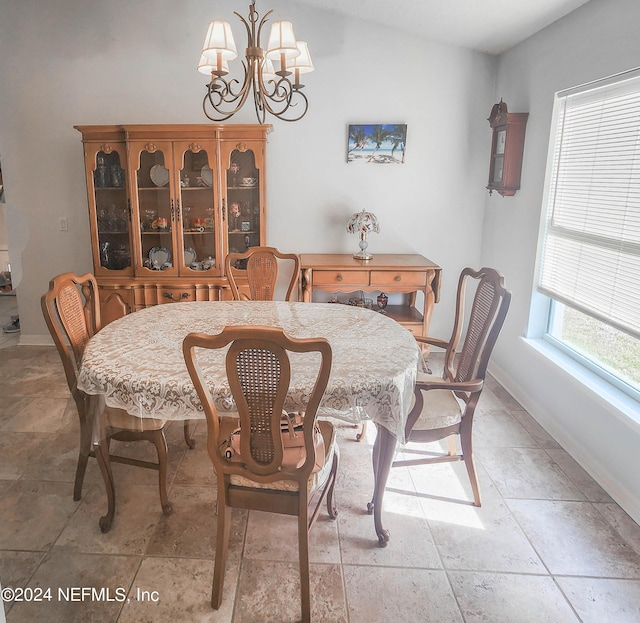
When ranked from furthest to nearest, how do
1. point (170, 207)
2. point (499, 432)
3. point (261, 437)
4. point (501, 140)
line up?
point (170, 207) < point (501, 140) < point (499, 432) < point (261, 437)

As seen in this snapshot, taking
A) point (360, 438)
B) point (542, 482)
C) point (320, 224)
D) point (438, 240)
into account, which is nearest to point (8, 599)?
point (360, 438)

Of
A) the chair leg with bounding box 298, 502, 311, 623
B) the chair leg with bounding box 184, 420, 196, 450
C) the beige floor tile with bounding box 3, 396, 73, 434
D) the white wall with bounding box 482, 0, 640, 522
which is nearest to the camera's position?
the chair leg with bounding box 298, 502, 311, 623

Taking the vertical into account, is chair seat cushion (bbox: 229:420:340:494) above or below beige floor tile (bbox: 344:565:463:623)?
above

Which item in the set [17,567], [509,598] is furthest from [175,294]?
[509,598]

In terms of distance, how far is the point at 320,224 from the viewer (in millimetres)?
4113

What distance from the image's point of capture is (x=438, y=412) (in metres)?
2.20

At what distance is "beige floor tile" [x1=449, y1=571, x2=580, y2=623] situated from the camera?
172 cm

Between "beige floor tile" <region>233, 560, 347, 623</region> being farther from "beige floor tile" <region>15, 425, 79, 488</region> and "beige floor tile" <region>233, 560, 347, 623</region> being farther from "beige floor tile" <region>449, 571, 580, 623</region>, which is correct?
"beige floor tile" <region>15, 425, 79, 488</region>

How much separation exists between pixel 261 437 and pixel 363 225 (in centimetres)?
254

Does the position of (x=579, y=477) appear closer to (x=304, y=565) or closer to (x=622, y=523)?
(x=622, y=523)

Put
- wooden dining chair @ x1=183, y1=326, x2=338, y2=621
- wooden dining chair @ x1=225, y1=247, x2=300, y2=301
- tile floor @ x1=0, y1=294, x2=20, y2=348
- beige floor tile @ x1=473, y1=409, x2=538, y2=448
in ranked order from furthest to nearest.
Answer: tile floor @ x1=0, y1=294, x2=20, y2=348 < wooden dining chair @ x1=225, y1=247, x2=300, y2=301 < beige floor tile @ x1=473, y1=409, x2=538, y2=448 < wooden dining chair @ x1=183, y1=326, x2=338, y2=621

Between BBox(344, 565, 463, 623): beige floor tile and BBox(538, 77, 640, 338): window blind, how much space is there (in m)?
1.46

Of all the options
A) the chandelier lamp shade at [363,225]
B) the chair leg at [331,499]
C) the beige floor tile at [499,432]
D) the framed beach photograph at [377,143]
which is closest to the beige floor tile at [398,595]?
the chair leg at [331,499]

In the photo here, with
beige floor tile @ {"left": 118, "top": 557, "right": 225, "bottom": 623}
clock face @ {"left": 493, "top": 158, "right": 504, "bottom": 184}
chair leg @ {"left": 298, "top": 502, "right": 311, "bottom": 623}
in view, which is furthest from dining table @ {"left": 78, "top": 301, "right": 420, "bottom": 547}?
clock face @ {"left": 493, "top": 158, "right": 504, "bottom": 184}
